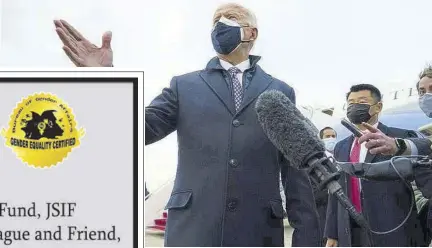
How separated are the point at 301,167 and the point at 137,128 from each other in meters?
1.10

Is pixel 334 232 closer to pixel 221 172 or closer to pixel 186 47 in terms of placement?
pixel 221 172

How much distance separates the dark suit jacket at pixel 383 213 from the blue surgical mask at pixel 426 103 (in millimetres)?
142

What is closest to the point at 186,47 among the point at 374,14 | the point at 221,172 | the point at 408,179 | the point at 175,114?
the point at 175,114

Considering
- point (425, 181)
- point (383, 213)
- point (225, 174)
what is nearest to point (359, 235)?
point (383, 213)

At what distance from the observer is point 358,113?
455 cm

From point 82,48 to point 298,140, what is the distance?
125 cm

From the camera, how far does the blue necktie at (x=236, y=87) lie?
4469 mm

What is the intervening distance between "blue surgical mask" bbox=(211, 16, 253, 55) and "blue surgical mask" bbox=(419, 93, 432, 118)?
1053 millimetres

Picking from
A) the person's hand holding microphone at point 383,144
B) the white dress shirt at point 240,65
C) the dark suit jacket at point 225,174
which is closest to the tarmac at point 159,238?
the dark suit jacket at point 225,174

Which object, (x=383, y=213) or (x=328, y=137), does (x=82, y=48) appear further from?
(x=383, y=213)

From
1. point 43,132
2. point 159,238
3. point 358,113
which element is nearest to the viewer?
point 43,132

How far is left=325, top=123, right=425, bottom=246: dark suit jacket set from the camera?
446cm

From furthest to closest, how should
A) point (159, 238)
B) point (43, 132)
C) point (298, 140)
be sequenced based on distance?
point (159, 238)
point (298, 140)
point (43, 132)

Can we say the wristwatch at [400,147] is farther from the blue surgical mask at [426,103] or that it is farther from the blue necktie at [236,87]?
the blue necktie at [236,87]
